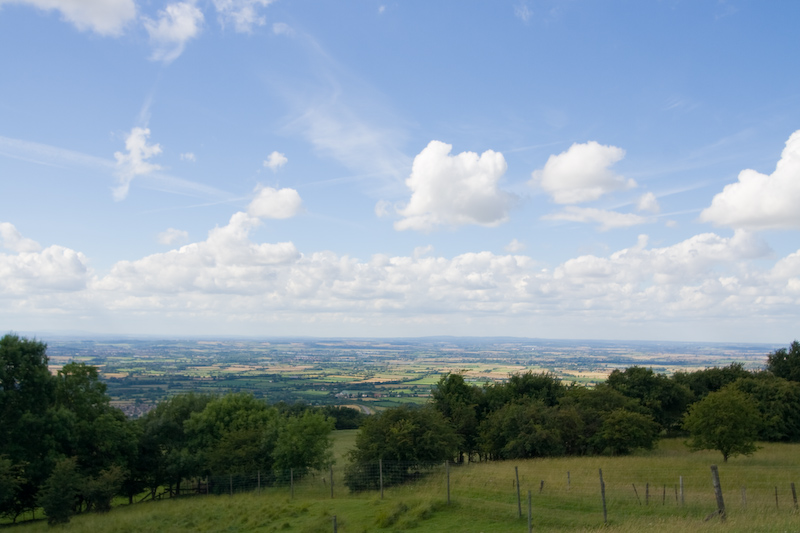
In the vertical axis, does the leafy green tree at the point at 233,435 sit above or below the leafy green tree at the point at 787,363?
below

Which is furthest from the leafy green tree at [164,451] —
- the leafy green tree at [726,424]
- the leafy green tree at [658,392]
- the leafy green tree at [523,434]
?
the leafy green tree at [658,392]

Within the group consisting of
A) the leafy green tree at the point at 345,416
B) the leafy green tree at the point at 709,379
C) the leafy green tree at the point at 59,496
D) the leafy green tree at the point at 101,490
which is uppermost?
the leafy green tree at the point at 709,379

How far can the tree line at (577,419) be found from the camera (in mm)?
29100

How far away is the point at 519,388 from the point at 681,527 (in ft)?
113

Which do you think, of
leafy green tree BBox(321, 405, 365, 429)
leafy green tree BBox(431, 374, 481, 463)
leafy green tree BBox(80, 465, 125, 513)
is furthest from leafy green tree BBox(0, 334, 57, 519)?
leafy green tree BBox(321, 405, 365, 429)

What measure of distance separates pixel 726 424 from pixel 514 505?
18841 millimetres

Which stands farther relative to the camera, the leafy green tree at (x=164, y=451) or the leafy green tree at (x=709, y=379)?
the leafy green tree at (x=709, y=379)

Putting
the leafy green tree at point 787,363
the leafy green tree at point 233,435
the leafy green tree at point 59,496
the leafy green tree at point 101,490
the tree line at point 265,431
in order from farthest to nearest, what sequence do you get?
the leafy green tree at point 787,363 → the leafy green tree at point 233,435 → the tree line at point 265,431 → the leafy green tree at point 101,490 → the leafy green tree at point 59,496

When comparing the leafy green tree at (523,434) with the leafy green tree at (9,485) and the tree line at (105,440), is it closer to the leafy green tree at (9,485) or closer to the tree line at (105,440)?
the tree line at (105,440)

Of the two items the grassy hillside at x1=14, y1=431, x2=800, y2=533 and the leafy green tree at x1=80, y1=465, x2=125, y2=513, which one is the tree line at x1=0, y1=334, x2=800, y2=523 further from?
the grassy hillside at x1=14, y1=431, x2=800, y2=533

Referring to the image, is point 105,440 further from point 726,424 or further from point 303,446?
point 726,424

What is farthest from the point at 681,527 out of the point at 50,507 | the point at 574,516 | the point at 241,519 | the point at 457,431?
the point at 457,431

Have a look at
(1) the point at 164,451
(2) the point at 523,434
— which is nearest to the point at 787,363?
(2) the point at 523,434

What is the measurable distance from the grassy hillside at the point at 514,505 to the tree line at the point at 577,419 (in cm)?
261
